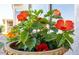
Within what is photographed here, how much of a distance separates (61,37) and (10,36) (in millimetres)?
229

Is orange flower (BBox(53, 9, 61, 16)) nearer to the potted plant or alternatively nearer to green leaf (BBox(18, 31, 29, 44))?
the potted plant

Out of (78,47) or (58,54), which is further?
(78,47)

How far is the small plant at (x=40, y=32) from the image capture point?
2.05 ft

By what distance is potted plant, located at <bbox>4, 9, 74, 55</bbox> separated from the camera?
0.62 meters

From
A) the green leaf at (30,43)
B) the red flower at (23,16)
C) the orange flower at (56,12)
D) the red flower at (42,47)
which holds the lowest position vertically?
the red flower at (42,47)

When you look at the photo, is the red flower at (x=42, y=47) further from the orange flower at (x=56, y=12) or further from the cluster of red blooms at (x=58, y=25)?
the orange flower at (x=56, y=12)

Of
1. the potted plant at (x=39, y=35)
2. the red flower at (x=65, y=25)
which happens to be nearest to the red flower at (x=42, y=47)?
the potted plant at (x=39, y=35)

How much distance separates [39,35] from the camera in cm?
68

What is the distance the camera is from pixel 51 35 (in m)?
0.66

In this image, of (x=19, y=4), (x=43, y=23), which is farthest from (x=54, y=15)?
(x=19, y=4)

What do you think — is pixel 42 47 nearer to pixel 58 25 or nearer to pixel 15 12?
pixel 58 25
